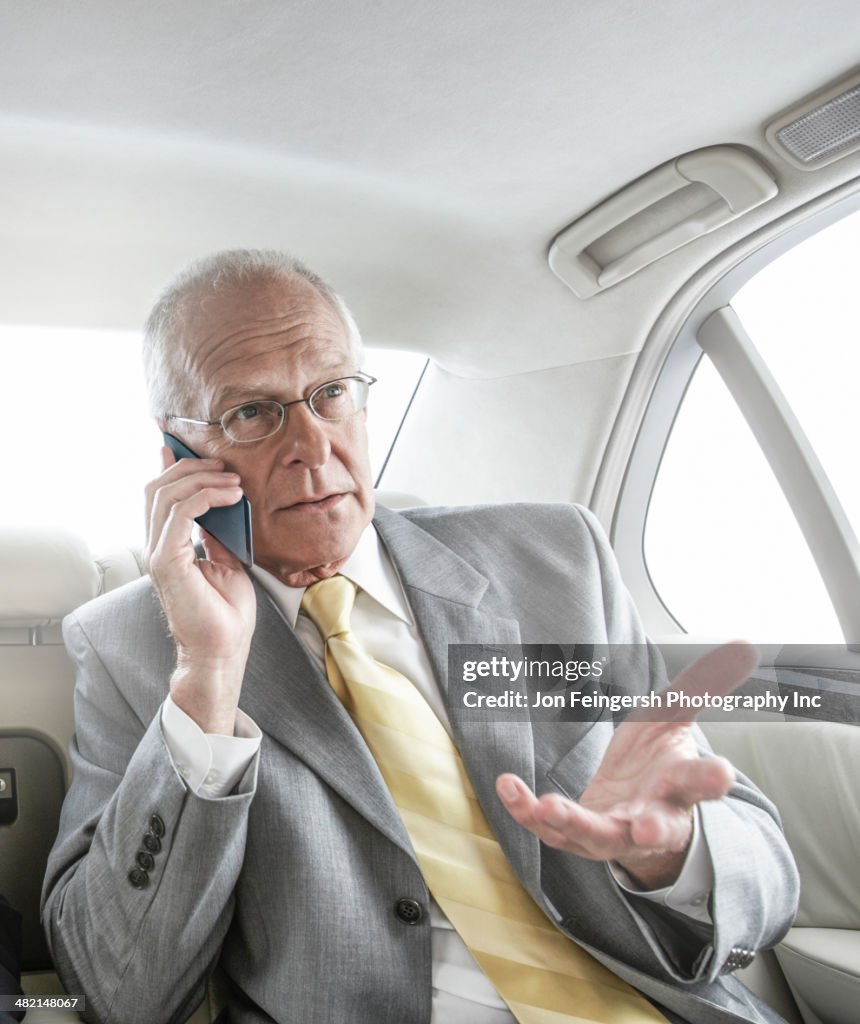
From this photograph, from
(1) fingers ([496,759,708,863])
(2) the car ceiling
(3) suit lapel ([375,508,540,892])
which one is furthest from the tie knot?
(2) the car ceiling

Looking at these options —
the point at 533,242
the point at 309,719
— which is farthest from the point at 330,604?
the point at 533,242

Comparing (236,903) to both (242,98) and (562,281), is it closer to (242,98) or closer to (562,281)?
(242,98)

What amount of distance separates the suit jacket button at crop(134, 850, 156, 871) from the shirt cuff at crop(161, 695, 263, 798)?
10cm

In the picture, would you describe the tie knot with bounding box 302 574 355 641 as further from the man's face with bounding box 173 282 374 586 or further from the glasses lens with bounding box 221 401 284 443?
the glasses lens with bounding box 221 401 284 443

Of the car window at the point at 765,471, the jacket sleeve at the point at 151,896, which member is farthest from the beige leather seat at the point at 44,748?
the car window at the point at 765,471

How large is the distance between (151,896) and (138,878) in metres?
0.03

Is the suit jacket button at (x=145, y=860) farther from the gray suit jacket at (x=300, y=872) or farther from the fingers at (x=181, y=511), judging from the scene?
the fingers at (x=181, y=511)

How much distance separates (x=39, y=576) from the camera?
1695mm

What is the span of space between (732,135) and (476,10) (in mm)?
622

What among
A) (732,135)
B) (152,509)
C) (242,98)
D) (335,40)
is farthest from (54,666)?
(732,135)

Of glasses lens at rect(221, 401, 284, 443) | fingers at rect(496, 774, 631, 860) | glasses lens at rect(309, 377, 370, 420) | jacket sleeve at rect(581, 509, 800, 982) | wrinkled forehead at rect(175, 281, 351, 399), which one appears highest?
wrinkled forehead at rect(175, 281, 351, 399)

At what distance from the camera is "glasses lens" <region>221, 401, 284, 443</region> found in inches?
60.4

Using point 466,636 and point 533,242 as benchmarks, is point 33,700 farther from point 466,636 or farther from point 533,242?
point 533,242

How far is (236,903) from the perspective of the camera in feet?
4.43
